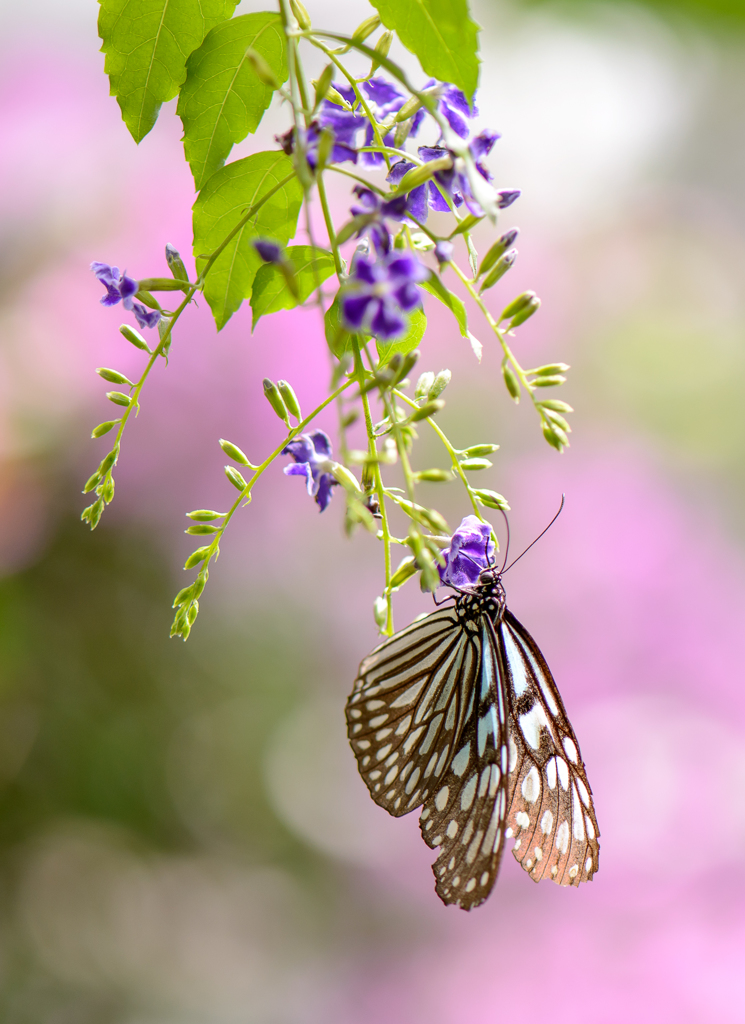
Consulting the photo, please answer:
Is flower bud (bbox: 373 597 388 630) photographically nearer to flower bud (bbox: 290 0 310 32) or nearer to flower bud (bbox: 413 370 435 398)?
flower bud (bbox: 413 370 435 398)

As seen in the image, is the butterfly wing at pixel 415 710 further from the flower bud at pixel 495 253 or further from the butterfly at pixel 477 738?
the flower bud at pixel 495 253

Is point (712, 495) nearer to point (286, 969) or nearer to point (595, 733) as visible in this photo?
point (595, 733)

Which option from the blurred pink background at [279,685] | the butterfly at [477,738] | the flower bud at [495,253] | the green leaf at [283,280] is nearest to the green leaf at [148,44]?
the green leaf at [283,280]

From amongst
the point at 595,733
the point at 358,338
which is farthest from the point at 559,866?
the point at 595,733

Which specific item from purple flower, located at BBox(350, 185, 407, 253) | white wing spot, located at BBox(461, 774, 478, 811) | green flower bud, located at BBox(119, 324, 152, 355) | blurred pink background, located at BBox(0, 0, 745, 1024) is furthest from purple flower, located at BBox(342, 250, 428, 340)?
blurred pink background, located at BBox(0, 0, 745, 1024)

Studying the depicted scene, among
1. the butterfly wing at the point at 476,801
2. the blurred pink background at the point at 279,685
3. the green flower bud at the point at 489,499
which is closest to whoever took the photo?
the green flower bud at the point at 489,499

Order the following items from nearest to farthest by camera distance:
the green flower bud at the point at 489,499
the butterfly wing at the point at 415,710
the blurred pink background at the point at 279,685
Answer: the green flower bud at the point at 489,499 → the butterfly wing at the point at 415,710 → the blurred pink background at the point at 279,685
